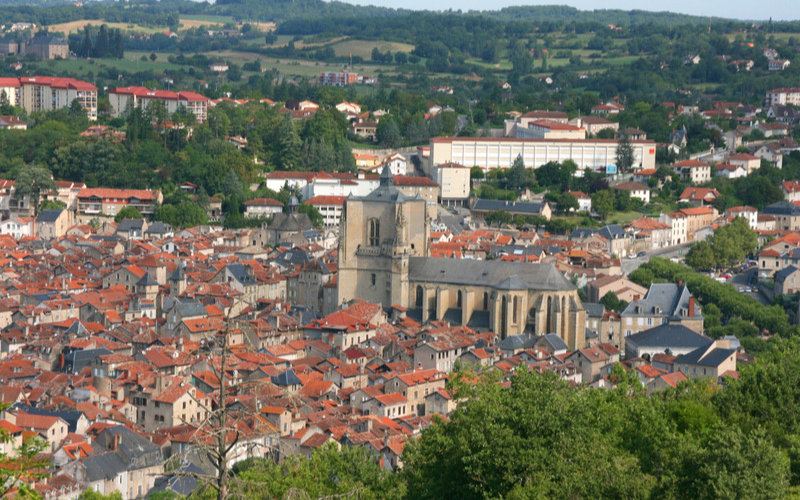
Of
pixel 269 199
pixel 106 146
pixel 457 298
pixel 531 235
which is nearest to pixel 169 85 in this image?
pixel 106 146

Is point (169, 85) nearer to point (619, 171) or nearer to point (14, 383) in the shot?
point (619, 171)

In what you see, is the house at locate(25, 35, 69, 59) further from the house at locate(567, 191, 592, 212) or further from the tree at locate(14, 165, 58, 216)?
the house at locate(567, 191, 592, 212)

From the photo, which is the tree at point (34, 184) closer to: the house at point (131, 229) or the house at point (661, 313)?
the house at point (131, 229)

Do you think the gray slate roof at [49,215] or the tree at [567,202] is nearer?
the gray slate roof at [49,215]

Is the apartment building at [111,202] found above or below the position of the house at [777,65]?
below

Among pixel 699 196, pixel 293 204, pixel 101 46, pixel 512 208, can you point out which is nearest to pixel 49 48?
pixel 101 46

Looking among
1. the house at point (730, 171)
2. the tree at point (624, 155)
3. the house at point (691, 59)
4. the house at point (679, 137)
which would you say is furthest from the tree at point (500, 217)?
the house at point (691, 59)

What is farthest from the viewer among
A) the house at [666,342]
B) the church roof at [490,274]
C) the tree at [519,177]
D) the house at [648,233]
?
the tree at [519,177]
